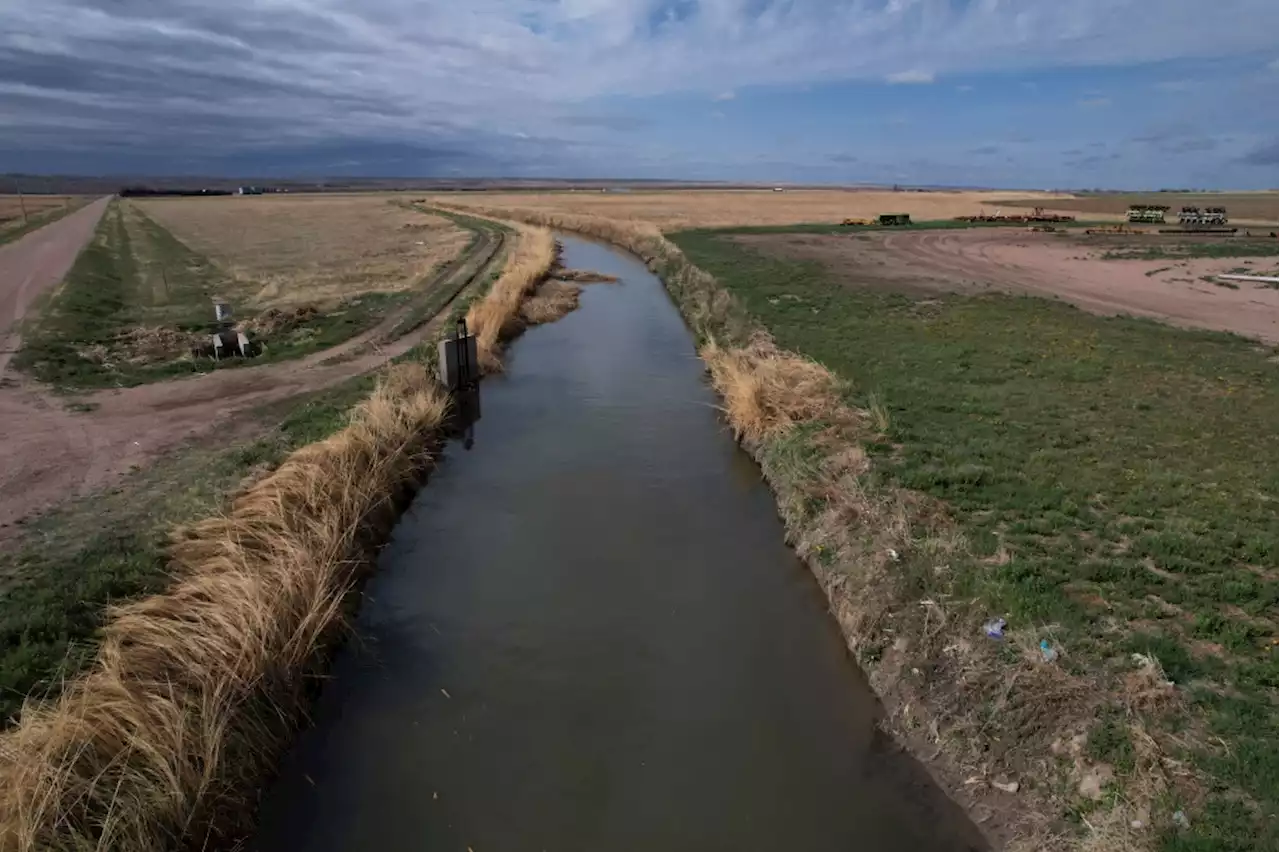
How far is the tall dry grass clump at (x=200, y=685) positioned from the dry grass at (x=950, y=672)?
5971mm

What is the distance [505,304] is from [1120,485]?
19.9 meters

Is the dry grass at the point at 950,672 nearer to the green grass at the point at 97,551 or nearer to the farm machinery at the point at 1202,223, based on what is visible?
the green grass at the point at 97,551

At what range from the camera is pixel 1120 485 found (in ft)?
34.0

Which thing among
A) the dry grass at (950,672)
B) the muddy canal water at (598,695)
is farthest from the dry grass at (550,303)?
the dry grass at (950,672)

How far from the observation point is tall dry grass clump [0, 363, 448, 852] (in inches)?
215

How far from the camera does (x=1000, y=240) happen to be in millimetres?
52156

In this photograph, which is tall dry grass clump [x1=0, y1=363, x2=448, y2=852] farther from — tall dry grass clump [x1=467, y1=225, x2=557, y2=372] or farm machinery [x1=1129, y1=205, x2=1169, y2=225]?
farm machinery [x1=1129, y1=205, x2=1169, y2=225]

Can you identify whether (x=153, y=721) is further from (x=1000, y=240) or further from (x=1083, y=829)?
(x=1000, y=240)

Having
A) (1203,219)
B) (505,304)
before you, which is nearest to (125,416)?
(505,304)

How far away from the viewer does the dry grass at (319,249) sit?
32.4 meters

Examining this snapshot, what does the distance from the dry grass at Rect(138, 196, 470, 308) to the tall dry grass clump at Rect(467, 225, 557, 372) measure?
4.42 meters

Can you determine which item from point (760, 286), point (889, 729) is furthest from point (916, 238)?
point (889, 729)

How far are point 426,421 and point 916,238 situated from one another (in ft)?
152

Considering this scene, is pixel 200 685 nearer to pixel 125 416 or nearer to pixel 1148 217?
pixel 125 416
